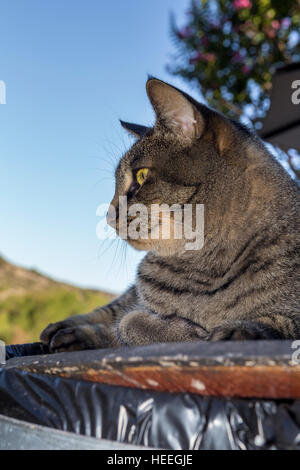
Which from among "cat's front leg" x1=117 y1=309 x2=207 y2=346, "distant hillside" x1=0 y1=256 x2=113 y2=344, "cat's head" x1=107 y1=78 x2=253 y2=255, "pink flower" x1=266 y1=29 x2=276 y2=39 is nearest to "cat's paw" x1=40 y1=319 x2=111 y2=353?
"cat's front leg" x1=117 y1=309 x2=207 y2=346

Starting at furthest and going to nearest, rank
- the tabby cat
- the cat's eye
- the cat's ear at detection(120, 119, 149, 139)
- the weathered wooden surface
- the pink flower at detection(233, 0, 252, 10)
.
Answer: the pink flower at detection(233, 0, 252, 10), the cat's ear at detection(120, 119, 149, 139), the cat's eye, the tabby cat, the weathered wooden surface

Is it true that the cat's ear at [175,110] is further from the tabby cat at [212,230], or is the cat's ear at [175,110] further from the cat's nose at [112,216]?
the cat's nose at [112,216]

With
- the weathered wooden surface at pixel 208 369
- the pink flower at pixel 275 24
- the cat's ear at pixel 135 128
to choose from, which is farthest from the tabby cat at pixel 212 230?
the pink flower at pixel 275 24

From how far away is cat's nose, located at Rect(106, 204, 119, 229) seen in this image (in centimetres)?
129

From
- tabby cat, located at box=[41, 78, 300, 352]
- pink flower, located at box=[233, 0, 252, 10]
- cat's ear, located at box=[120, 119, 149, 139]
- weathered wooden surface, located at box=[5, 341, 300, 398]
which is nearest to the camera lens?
weathered wooden surface, located at box=[5, 341, 300, 398]

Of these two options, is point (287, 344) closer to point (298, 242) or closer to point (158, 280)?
point (298, 242)

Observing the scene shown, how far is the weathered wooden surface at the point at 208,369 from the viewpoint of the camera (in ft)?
Result: 2.04

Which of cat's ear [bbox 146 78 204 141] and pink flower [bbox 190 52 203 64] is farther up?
pink flower [bbox 190 52 203 64]

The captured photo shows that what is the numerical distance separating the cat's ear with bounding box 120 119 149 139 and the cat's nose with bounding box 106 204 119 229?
0.31 m

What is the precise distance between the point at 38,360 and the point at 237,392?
417 millimetres

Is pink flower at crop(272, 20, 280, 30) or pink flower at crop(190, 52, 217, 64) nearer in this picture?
pink flower at crop(272, 20, 280, 30)

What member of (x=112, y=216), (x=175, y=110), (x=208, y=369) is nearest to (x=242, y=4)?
(x=175, y=110)

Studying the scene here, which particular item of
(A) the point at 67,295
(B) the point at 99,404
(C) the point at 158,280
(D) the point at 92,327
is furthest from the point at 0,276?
(B) the point at 99,404

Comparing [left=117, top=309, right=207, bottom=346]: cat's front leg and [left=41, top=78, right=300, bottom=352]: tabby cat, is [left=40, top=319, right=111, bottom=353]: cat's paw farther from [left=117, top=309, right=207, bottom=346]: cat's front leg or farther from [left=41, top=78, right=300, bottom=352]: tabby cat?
[left=117, top=309, right=207, bottom=346]: cat's front leg
